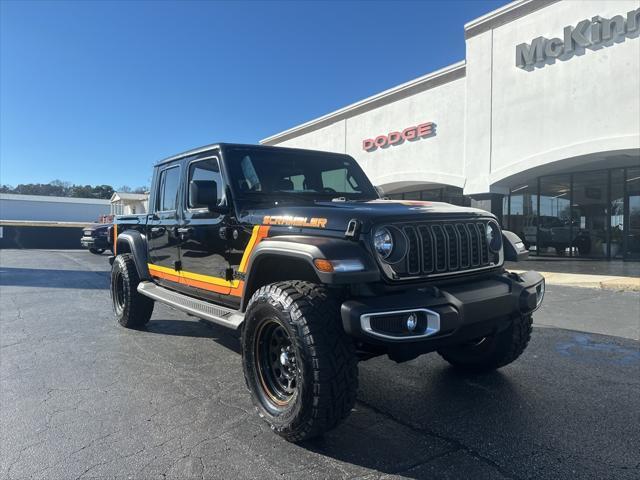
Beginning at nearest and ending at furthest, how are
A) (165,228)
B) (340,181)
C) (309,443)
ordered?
(309,443) → (340,181) → (165,228)

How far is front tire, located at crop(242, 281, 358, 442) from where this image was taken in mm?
2709

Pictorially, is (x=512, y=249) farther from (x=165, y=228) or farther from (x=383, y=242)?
(x=165, y=228)

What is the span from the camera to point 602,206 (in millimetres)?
15680

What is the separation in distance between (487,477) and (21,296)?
360 inches

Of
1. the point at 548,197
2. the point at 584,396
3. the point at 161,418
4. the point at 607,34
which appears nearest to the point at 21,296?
the point at 161,418

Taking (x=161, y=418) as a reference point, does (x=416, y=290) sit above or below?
above

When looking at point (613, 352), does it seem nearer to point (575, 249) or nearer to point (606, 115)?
point (606, 115)

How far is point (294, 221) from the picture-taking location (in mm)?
3307

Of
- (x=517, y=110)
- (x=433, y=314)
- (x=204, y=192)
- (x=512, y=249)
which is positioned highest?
(x=517, y=110)

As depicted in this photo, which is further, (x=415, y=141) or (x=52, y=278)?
(x=415, y=141)

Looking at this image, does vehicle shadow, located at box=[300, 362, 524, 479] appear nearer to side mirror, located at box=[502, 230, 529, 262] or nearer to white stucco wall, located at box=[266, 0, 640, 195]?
side mirror, located at box=[502, 230, 529, 262]

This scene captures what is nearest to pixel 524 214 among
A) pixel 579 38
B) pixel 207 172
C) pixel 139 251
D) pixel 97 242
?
pixel 579 38

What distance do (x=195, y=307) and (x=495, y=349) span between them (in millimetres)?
2639

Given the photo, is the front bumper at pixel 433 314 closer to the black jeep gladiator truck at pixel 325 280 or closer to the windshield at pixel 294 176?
the black jeep gladiator truck at pixel 325 280
